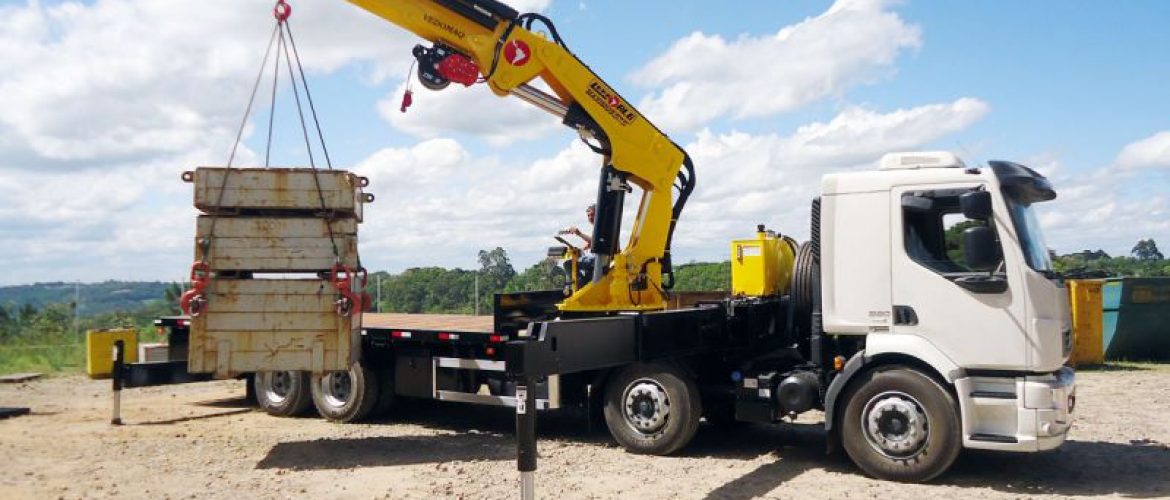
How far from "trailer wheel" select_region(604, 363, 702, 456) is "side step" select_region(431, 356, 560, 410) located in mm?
521

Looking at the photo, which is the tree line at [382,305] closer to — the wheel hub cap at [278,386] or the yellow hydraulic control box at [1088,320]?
the yellow hydraulic control box at [1088,320]

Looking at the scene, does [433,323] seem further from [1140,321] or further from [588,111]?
[1140,321]

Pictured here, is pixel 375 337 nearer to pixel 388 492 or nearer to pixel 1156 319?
pixel 388 492

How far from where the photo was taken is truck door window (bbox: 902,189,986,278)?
24.2 ft

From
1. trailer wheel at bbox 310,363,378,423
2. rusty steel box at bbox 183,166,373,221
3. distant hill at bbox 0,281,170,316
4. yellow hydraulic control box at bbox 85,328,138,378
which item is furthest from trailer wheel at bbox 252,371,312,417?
distant hill at bbox 0,281,170,316

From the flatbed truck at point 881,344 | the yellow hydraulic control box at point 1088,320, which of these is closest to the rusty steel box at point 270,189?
the flatbed truck at point 881,344

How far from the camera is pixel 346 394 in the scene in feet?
35.1

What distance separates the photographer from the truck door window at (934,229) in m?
7.37

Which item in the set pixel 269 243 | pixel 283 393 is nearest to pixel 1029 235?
pixel 269 243

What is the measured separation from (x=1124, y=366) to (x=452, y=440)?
12929 mm

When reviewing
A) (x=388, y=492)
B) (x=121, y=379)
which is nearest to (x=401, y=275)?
(x=121, y=379)

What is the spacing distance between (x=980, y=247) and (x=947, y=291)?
51 centimetres

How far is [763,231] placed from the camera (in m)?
9.61

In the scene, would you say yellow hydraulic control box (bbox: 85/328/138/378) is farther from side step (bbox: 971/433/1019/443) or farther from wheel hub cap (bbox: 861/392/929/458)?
side step (bbox: 971/433/1019/443)
